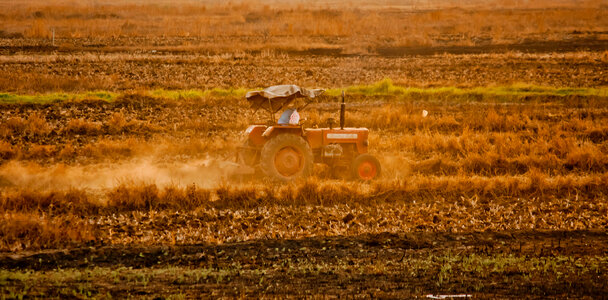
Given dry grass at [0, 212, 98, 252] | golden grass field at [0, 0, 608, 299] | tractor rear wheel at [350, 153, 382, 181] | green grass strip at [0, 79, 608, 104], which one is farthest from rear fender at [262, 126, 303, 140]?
green grass strip at [0, 79, 608, 104]

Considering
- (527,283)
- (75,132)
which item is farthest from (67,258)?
(75,132)

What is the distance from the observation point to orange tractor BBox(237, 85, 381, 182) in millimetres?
13141

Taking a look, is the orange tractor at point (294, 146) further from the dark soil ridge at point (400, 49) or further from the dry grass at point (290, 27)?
the dry grass at point (290, 27)

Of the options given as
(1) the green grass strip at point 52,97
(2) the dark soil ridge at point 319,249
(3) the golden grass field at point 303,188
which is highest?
(1) the green grass strip at point 52,97

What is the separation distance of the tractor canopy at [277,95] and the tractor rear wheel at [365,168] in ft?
5.56

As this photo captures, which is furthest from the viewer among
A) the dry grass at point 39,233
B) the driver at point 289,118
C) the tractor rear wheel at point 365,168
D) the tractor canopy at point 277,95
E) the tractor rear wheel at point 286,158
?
the tractor rear wheel at point 365,168

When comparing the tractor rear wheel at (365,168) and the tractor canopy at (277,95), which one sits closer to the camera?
the tractor canopy at (277,95)

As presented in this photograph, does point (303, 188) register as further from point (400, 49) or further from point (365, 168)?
point (400, 49)

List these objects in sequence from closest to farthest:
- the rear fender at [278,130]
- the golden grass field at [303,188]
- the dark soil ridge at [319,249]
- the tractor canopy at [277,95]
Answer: the golden grass field at [303,188], the dark soil ridge at [319,249], the tractor canopy at [277,95], the rear fender at [278,130]

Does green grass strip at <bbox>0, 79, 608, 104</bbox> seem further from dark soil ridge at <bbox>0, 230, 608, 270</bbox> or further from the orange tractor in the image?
dark soil ridge at <bbox>0, 230, 608, 270</bbox>

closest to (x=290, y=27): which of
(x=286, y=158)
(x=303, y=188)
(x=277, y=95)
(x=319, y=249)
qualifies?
(x=286, y=158)

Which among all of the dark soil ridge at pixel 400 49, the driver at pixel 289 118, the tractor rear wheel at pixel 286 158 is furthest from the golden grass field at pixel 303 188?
the dark soil ridge at pixel 400 49

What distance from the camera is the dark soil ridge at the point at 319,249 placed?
9.37m

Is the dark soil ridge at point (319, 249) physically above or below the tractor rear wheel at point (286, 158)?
below
